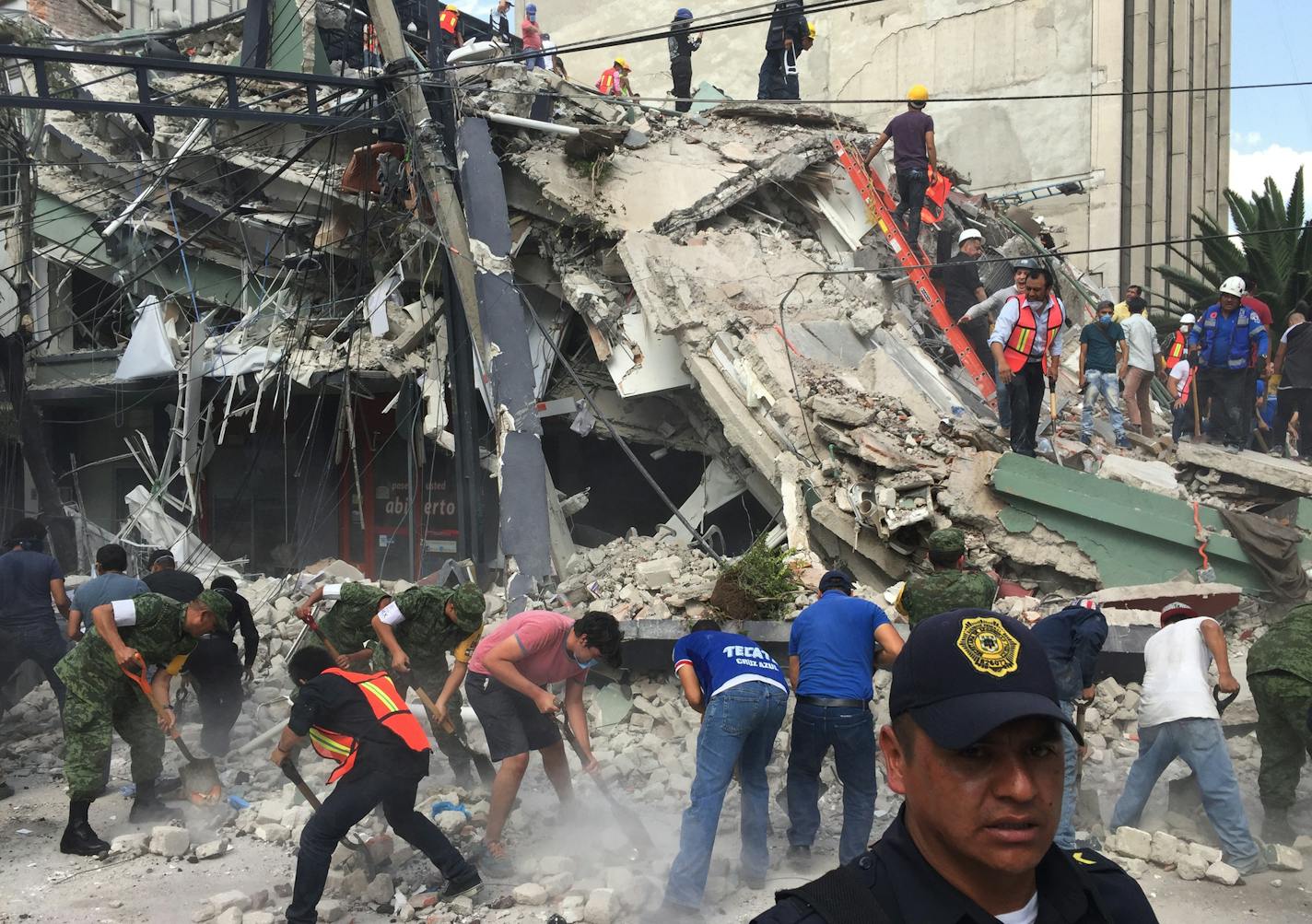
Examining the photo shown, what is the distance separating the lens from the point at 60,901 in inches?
204

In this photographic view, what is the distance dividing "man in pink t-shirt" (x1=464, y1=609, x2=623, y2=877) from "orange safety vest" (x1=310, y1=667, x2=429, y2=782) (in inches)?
30.0

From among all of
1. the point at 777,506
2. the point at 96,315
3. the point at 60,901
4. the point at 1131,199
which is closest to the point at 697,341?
the point at 777,506

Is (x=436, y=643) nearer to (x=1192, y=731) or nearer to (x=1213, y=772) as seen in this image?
(x=1192, y=731)

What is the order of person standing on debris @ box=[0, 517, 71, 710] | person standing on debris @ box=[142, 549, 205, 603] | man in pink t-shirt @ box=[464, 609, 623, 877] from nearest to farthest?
1. man in pink t-shirt @ box=[464, 609, 623, 877]
2. person standing on debris @ box=[0, 517, 71, 710]
3. person standing on debris @ box=[142, 549, 205, 603]

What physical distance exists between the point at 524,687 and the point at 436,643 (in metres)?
1.39

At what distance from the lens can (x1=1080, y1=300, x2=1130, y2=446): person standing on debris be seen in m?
10.0

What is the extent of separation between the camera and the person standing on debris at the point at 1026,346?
328 inches

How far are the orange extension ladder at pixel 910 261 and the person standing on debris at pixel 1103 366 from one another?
83 cm

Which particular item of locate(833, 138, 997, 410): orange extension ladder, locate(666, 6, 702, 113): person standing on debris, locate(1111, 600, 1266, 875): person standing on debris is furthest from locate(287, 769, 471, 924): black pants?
locate(666, 6, 702, 113): person standing on debris

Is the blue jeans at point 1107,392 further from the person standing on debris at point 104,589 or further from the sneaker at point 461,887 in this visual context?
the person standing on debris at point 104,589

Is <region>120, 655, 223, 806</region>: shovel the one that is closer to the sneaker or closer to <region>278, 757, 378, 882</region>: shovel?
<region>278, 757, 378, 882</region>: shovel

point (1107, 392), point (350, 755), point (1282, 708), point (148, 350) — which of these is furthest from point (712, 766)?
point (148, 350)

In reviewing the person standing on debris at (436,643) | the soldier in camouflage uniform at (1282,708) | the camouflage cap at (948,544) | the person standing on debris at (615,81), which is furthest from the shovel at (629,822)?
the person standing on debris at (615,81)

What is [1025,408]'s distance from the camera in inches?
341
